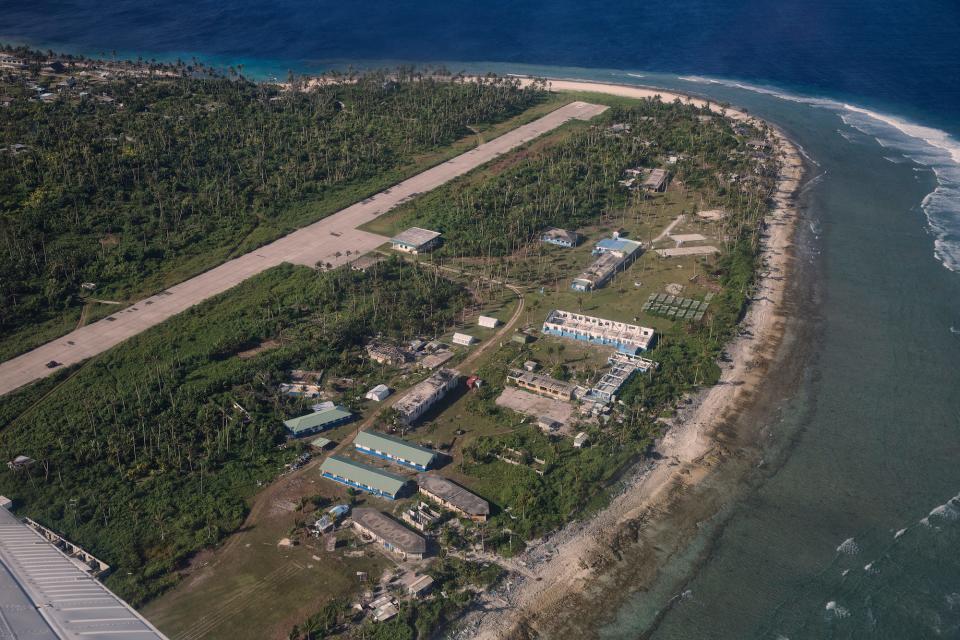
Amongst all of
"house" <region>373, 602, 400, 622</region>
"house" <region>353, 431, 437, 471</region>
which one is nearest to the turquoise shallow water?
"house" <region>373, 602, 400, 622</region>

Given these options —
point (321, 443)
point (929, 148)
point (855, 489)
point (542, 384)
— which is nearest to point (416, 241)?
point (542, 384)

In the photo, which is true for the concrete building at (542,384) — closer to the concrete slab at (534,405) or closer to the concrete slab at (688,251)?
the concrete slab at (534,405)

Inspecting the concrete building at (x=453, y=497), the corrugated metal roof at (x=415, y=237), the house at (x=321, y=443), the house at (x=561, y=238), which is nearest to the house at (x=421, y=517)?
the concrete building at (x=453, y=497)

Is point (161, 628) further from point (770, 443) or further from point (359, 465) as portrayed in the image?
point (770, 443)

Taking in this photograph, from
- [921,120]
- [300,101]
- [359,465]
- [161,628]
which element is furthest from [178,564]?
[921,120]

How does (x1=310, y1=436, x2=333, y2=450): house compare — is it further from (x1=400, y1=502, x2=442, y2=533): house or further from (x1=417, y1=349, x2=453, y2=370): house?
(x1=417, y1=349, x2=453, y2=370): house

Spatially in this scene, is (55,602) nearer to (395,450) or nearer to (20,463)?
(20,463)
